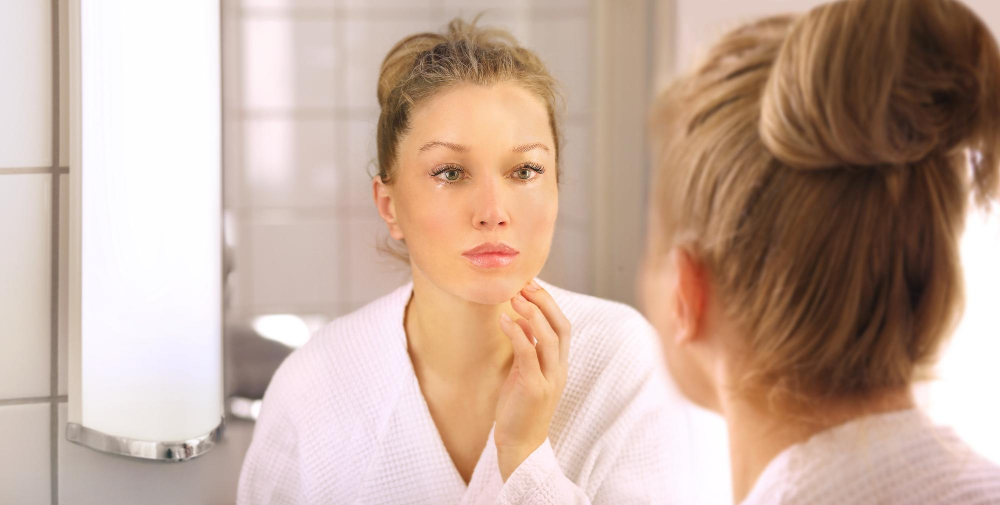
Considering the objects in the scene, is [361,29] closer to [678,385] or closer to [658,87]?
[658,87]

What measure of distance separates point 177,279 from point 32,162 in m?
0.14

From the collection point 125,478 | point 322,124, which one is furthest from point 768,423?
point 125,478

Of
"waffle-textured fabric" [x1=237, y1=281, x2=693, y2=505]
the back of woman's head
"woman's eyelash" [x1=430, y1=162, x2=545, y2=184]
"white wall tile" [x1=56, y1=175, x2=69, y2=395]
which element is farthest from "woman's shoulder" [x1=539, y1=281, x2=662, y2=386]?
"white wall tile" [x1=56, y1=175, x2=69, y2=395]

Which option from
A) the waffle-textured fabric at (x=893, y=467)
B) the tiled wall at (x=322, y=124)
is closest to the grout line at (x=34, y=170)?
the tiled wall at (x=322, y=124)

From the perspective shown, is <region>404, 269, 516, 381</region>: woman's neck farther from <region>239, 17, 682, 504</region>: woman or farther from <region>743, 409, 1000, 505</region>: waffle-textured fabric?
<region>743, 409, 1000, 505</region>: waffle-textured fabric

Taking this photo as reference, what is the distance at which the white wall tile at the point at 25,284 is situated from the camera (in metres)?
0.60

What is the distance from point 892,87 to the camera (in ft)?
1.20

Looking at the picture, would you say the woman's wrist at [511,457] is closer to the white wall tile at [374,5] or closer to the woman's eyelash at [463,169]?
the woman's eyelash at [463,169]

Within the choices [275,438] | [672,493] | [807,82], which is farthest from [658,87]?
[275,438]

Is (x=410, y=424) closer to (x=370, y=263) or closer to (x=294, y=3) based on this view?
(x=370, y=263)

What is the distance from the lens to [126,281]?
1.93 ft

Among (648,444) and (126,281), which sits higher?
(126,281)

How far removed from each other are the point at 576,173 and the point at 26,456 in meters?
0.48

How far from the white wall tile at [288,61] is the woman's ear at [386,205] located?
0.08 metres
